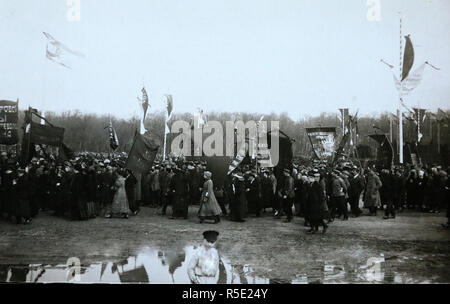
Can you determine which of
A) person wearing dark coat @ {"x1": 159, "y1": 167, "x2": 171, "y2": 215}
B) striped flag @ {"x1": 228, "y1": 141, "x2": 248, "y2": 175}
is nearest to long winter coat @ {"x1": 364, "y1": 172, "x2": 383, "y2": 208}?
striped flag @ {"x1": 228, "y1": 141, "x2": 248, "y2": 175}

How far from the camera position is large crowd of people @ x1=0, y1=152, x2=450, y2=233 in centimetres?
973

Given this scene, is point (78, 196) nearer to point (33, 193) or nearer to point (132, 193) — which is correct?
point (33, 193)

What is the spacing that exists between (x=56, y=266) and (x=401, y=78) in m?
8.70

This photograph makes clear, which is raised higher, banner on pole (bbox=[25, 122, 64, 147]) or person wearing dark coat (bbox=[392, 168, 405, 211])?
banner on pole (bbox=[25, 122, 64, 147])

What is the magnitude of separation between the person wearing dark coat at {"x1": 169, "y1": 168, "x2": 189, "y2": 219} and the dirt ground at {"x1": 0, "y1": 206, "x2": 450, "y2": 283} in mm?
466

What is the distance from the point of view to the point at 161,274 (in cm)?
677

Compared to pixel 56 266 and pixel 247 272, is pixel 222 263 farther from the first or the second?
pixel 56 266

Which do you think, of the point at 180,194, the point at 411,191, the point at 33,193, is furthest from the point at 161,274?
the point at 411,191

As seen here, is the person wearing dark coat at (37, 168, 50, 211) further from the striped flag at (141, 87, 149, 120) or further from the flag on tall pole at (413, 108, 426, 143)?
the flag on tall pole at (413, 108, 426, 143)

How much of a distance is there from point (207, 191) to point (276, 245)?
2616mm

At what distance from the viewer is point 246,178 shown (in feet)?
36.7

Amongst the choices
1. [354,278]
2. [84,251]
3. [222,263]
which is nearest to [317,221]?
[354,278]

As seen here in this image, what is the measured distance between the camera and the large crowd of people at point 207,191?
31.9 ft

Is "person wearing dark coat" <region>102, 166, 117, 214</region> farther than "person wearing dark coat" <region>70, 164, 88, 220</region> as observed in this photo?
Yes
